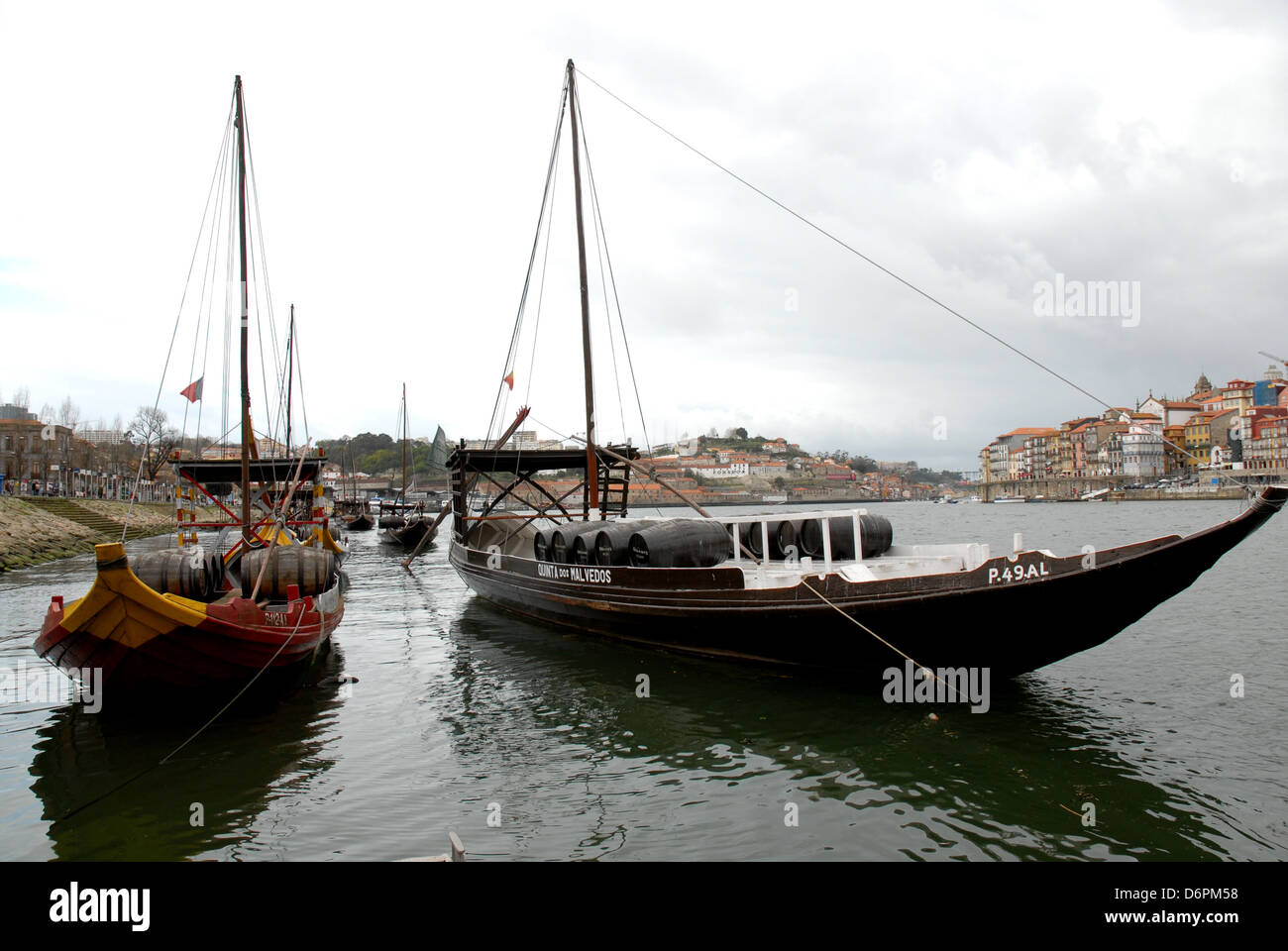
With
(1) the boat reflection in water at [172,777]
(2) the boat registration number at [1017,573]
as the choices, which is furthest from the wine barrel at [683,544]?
(1) the boat reflection in water at [172,777]

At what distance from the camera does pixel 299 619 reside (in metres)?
11.2

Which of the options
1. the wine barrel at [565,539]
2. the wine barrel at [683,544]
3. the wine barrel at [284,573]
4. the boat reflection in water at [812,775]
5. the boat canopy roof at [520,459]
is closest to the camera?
the boat reflection in water at [812,775]

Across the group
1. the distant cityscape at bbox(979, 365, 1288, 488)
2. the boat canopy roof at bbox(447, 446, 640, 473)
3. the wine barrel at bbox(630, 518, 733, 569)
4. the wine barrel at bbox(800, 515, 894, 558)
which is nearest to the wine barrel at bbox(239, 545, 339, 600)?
the wine barrel at bbox(630, 518, 733, 569)

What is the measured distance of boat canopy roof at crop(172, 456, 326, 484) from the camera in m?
17.3

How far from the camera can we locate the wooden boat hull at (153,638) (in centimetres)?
856

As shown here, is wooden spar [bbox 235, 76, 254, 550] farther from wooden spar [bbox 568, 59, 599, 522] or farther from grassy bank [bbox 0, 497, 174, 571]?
grassy bank [bbox 0, 497, 174, 571]

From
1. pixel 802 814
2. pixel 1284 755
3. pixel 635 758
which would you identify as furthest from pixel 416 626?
pixel 1284 755

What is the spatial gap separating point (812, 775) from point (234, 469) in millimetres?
16226

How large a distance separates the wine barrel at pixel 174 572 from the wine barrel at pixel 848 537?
10.8 m

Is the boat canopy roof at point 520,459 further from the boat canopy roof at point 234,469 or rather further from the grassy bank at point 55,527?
A: the grassy bank at point 55,527

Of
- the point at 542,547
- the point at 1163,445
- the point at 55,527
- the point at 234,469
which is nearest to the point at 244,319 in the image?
the point at 234,469
